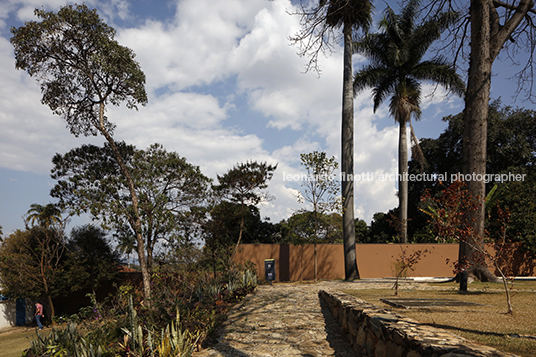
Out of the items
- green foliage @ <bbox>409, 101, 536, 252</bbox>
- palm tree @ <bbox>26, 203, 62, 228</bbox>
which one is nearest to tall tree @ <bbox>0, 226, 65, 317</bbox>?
palm tree @ <bbox>26, 203, 62, 228</bbox>

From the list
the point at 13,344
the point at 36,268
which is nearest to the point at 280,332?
the point at 13,344

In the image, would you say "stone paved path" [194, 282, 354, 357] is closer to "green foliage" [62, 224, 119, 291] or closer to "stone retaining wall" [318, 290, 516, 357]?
"stone retaining wall" [318, 290, 516, 357]

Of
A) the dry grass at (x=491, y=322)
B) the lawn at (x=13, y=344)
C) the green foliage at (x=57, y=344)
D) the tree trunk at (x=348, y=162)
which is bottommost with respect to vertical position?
the lawn at (x=13, y=344)

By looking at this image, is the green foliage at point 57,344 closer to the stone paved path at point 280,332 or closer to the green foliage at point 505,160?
the stone paved path at point 280,332

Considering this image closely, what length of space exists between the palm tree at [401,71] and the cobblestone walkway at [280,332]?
13.5m

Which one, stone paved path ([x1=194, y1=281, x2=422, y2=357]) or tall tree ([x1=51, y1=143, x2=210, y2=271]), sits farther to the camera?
tall tree ([x1=51, y1=143, x2=210, y2=271])

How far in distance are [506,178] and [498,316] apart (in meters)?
22.8

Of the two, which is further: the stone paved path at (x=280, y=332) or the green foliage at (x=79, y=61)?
the green foliage at (x=79, y=61)

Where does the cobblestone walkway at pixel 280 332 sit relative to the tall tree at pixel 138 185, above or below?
below

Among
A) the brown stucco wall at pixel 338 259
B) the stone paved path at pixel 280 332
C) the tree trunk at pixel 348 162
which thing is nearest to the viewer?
the stone paved path at pixel 280 332

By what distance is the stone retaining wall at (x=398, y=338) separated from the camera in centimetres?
239

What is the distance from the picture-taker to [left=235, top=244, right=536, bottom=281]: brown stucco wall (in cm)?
1752

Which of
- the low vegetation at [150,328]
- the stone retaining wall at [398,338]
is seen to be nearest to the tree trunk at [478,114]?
the stone retaining wall at [398,338]

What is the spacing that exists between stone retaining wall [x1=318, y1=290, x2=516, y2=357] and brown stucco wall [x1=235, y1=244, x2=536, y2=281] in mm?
12623
